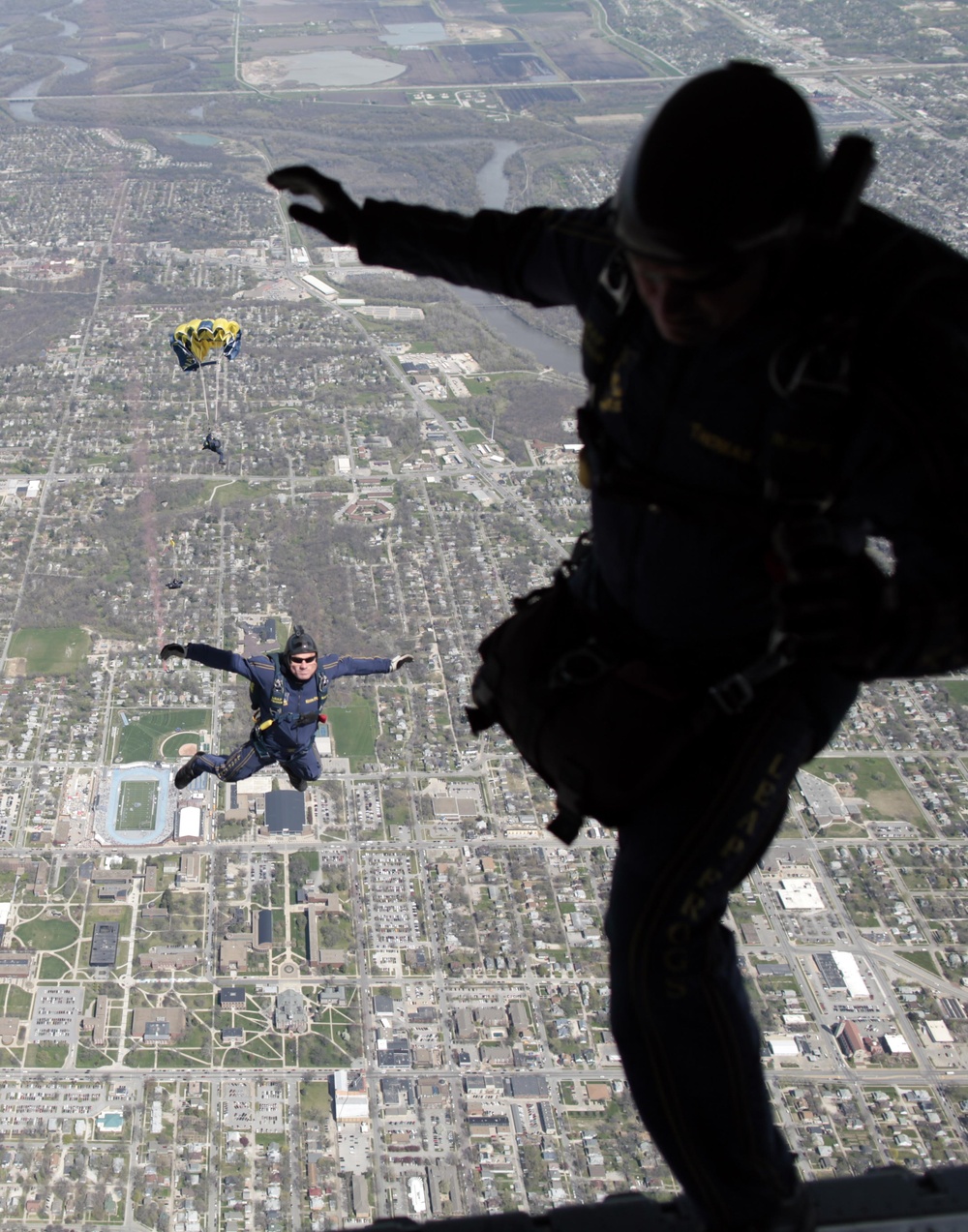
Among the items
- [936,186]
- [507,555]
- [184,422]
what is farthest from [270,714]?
[936,186]

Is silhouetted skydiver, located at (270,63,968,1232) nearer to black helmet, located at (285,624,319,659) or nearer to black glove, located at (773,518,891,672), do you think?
black glove, located at (773,518,891,672)

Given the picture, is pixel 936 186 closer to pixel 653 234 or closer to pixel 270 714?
pixel 270 714

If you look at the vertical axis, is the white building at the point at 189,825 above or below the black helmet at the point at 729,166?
below

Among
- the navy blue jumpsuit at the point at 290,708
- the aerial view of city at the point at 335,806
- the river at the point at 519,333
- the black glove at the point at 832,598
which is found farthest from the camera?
the river at the point at 519,333

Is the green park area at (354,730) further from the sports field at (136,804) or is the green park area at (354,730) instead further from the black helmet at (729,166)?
the black helmet at (729,166)

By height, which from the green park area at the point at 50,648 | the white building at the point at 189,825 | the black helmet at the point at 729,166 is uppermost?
the black helmet at the point at 729,166

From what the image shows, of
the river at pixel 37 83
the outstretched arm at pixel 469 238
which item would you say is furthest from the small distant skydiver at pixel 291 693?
the river at pixel 37 83

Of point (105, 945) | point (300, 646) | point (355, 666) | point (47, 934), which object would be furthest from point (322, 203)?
point (47, 934)

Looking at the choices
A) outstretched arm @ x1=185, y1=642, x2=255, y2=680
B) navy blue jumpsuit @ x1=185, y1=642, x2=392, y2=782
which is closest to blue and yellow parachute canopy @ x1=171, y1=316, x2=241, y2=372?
navy blue jumpsuit @ x1=185, y1=642, x2=392, y2=782
